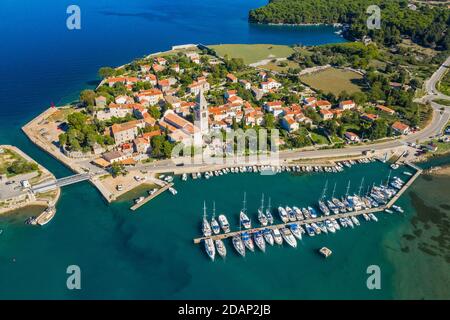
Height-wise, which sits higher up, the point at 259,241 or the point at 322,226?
the point at 322,226

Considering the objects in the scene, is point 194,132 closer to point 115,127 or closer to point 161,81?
point 115,127

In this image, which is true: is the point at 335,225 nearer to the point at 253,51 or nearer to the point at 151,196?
the point at 151,196

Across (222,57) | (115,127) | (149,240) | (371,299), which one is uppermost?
(222,57)

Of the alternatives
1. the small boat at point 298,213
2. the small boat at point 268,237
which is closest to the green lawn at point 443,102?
the small boat at point 298,213

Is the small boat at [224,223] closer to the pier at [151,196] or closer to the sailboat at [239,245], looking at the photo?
the sailboat at [239,245]

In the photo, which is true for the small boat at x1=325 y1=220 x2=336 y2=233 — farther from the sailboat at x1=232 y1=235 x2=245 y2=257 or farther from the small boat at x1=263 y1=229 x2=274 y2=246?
the sailboat at x1=232 y1=235 x2=245 y2=257

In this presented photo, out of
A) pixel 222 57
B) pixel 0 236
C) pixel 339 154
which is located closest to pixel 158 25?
pixel 222 57

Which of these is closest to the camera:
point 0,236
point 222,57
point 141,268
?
point 141,268

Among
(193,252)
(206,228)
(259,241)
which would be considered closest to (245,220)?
(259,241)
